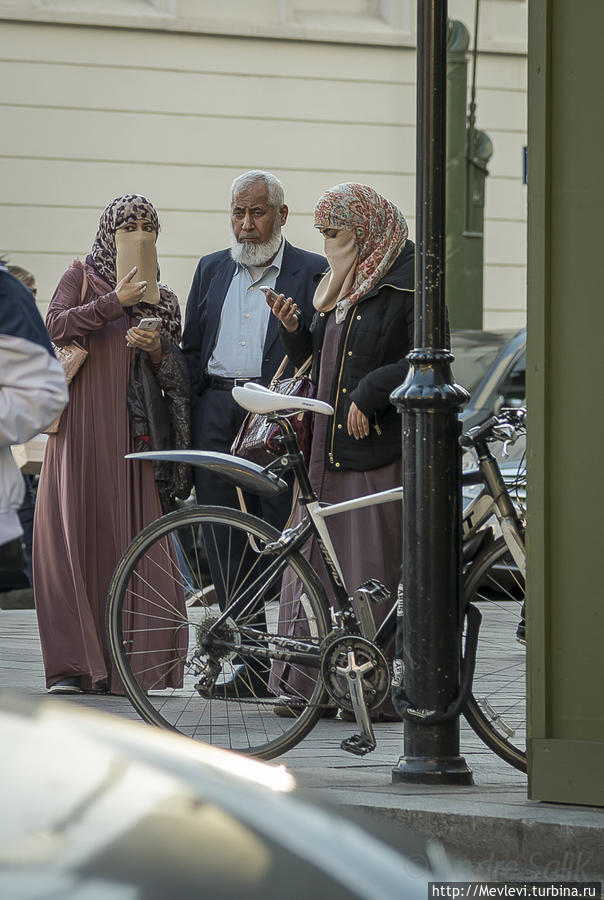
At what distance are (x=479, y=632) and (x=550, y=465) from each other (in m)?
0.68

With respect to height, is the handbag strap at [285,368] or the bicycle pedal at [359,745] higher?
the handbag strap at [285,368]

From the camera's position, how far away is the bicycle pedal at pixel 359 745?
463 centimetres

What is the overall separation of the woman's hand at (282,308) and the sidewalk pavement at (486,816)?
1.63 metres

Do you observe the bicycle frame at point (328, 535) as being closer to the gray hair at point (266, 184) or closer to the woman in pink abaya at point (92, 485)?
the woman in pink abaya at point (92, 485)

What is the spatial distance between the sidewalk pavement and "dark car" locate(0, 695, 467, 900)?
90.8 inches

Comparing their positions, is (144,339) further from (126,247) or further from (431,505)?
(431,505)

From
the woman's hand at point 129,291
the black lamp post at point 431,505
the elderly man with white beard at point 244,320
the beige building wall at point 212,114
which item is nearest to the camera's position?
the black lamp post at point 431,505

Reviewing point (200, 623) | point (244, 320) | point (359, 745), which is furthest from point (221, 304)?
point (359, 745)

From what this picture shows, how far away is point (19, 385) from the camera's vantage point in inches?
133

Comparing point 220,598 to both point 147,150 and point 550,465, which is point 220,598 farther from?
point 147,150

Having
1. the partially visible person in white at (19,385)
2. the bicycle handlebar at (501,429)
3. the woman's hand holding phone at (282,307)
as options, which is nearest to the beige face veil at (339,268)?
the woman's hand holding phone at (282,307)

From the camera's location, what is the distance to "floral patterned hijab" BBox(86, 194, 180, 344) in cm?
621

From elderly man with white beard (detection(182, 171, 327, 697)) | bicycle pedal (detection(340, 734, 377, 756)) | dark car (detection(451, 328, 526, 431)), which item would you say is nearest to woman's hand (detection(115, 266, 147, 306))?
elderly man with white beard (detection(182, 171, 327, 697))

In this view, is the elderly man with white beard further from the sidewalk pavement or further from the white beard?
the sidewalk pavement
